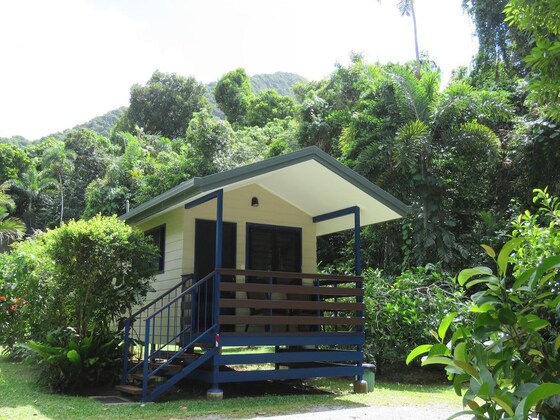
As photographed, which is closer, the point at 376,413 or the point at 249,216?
the point at 376,413

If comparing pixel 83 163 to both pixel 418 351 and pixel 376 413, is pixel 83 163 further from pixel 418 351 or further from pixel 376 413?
pixel 418 351

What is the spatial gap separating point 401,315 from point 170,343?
4.62 metres

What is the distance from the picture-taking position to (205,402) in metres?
7.54

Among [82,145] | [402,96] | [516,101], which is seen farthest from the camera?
[82,145]

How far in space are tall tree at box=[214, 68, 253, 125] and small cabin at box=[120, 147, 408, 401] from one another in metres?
30.8

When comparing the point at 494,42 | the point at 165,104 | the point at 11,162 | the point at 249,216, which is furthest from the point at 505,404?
the point at 165,104

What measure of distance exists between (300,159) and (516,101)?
1128 centimetres

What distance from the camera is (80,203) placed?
35906mm

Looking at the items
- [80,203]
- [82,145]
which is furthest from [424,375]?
[82,145]

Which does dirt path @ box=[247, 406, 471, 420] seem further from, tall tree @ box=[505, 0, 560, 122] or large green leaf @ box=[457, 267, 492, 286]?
large green leaf @ box=[457, 267, 492, 286]

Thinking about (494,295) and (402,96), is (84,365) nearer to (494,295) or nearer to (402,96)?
(494,295)

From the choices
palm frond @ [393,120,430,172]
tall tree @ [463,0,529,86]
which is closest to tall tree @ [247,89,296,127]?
tall tree @ [463,0,529,86]

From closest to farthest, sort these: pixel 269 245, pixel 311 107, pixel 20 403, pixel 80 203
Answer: pixel 20 403
pixel 269 245
pixel 311 107
pixel 80 203

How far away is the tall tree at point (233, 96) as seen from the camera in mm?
41469
